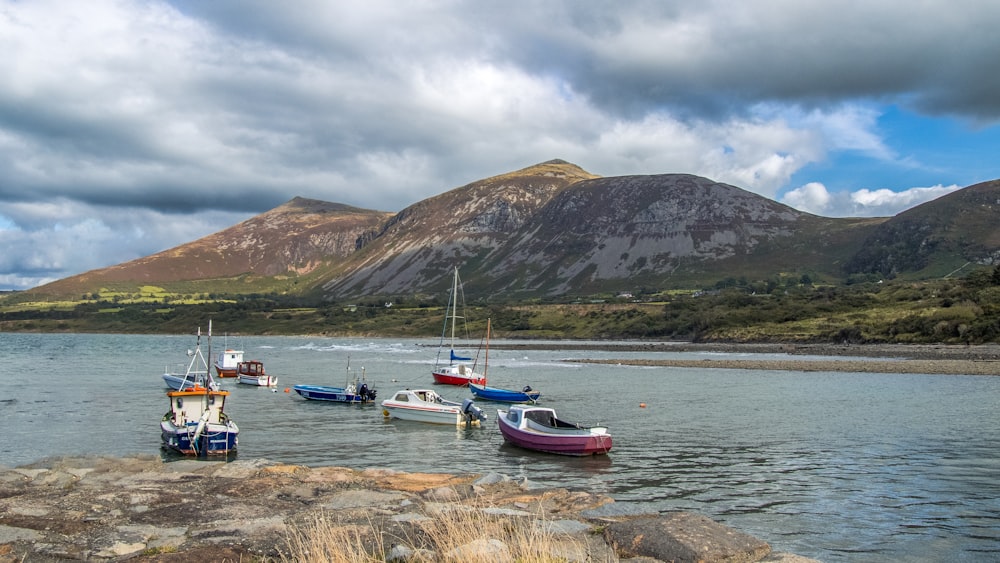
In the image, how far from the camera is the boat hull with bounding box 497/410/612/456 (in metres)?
33.2

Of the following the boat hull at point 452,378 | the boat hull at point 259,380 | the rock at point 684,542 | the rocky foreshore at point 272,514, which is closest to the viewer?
the rock at point 684,542

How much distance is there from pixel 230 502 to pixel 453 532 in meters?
10.6

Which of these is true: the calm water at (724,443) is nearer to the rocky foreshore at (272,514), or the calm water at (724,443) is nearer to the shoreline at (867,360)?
the rocky foreshore at (272,514)

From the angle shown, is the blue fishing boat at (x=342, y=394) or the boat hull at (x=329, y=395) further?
the boat hull at (x=329, y=395)

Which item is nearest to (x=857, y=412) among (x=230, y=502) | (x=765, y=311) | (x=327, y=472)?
(x=327, y=472)

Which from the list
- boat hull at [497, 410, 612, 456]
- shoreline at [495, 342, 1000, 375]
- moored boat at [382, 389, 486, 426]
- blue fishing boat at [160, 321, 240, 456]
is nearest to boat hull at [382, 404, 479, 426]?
moored boat at [382, 389, 486, 426]

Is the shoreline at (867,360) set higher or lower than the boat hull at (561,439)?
higher

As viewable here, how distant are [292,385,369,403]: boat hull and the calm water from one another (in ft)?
4.35

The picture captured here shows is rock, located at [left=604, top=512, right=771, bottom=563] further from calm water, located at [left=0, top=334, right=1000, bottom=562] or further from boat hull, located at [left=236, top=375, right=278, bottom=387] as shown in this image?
boat hull, located at [left=236, top=375, right=278, bottom=387]

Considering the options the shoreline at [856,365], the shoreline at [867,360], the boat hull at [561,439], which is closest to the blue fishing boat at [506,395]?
the boat hull at [561,439]

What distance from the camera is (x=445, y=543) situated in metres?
12.3

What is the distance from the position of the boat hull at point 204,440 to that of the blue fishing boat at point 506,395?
1061 inches

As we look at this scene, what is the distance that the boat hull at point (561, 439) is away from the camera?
33219 mm

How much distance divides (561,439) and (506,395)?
25016 millimetres
